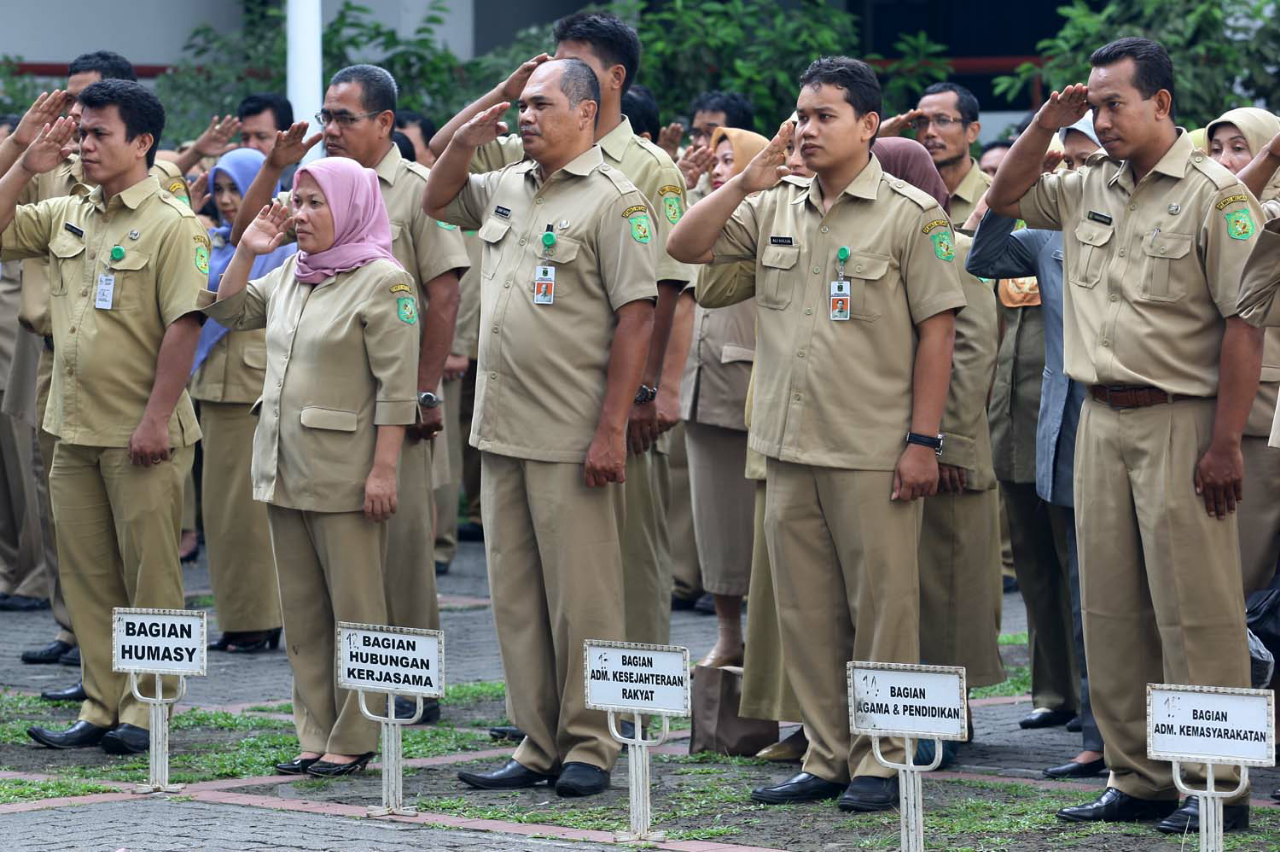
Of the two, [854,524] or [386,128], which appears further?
[386,128]

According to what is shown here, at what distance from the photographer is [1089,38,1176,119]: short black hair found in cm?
653

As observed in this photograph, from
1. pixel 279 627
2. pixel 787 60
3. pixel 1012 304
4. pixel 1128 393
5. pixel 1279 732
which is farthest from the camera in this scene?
pixel 787 60

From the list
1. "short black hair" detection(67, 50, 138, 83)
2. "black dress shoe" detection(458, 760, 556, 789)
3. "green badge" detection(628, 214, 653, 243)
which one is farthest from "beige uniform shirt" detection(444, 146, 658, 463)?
"short black hair" detection(67, 50, 138, 83)

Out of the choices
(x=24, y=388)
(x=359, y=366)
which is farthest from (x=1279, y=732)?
(x=24, y=388)

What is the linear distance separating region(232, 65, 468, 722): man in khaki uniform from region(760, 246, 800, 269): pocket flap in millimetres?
1689

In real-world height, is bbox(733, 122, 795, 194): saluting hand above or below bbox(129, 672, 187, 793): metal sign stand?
above

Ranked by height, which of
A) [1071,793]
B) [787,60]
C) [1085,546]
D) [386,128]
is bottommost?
[1071,793]

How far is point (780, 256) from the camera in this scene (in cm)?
700

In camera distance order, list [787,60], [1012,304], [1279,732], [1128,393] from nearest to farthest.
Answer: [1128,393], [1279,732], [1012,304], [787,60]

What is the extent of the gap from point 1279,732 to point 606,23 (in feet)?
11.6

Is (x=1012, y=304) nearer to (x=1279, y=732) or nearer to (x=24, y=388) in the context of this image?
(x=1279, y=732)

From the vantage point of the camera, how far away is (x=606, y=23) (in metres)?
7.76

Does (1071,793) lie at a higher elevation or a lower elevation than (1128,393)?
lower

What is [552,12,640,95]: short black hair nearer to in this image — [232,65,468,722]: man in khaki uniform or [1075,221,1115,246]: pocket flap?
[232,65,468,722]: man in khaki uniform
